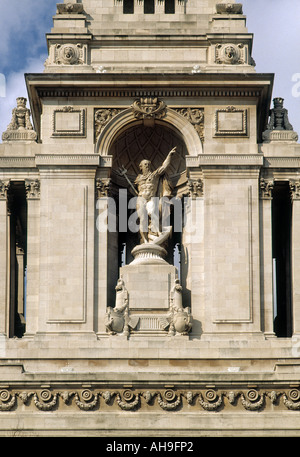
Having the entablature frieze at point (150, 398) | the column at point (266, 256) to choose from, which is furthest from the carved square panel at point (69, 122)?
the entablature frieze at point (150, 398)

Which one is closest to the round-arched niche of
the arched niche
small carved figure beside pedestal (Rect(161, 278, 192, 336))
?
the arched niche

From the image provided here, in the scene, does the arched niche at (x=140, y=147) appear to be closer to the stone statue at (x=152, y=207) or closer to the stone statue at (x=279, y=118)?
the stone statue at (x=152, y=207)

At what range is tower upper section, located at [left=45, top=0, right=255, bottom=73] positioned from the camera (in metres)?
Result: 65.9

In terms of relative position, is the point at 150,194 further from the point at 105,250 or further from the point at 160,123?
the point at 105,250

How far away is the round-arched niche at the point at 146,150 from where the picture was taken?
65875 mm

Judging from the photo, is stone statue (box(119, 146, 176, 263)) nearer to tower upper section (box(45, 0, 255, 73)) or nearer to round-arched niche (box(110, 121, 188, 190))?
round-arched niche (box(110, 121, 188, 190))

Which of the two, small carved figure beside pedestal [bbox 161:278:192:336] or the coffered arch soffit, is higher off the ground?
the coffered arch soffit

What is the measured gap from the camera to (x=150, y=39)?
66.4 m

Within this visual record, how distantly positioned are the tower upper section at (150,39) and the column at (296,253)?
202 inches

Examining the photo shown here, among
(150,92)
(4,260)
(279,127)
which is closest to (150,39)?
(150,92)

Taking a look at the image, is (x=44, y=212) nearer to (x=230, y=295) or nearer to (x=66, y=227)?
(x=66, y=227)

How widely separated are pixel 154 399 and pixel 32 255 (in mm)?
9690

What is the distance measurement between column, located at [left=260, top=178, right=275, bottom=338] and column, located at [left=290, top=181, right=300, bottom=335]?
2.91ft

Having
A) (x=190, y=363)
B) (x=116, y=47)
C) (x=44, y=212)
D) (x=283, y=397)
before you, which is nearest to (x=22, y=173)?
(x=44, y=212)
